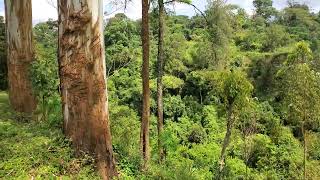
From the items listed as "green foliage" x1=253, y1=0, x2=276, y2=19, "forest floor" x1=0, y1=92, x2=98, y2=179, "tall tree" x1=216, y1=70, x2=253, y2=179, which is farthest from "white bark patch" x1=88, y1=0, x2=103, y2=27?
"green foliage" x1=253, y1=0, x2=276, y2=19

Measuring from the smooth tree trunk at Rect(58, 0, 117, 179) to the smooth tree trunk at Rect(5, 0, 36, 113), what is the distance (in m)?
5.26

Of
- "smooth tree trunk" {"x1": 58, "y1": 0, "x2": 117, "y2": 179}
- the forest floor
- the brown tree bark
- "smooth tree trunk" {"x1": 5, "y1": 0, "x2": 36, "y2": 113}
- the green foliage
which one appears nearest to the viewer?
the forest floor

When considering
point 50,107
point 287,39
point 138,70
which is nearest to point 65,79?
point 50,107

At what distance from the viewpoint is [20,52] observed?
30.6 ft

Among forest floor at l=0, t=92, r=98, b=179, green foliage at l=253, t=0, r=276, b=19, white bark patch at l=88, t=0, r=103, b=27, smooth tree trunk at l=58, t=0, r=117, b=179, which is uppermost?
green foliage at l=253, t=0, r=276, b=19

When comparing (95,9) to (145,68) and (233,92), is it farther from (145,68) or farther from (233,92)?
(233,92)

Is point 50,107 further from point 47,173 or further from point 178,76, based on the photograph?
point 178,76

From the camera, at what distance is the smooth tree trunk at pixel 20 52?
9.13 metres

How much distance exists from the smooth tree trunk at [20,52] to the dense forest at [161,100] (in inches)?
1.4

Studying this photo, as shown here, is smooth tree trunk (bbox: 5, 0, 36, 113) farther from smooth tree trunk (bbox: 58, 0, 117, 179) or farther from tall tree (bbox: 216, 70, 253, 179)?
tall tree (bbox: 216, 70, 253, 179)

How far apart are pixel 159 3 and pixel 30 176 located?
9.66 m

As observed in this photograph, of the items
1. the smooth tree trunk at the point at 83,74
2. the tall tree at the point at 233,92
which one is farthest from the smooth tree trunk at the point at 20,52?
the tall tree at the point at 233,92

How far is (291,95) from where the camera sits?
1859cm

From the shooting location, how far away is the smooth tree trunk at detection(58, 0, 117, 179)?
4.25 metres
